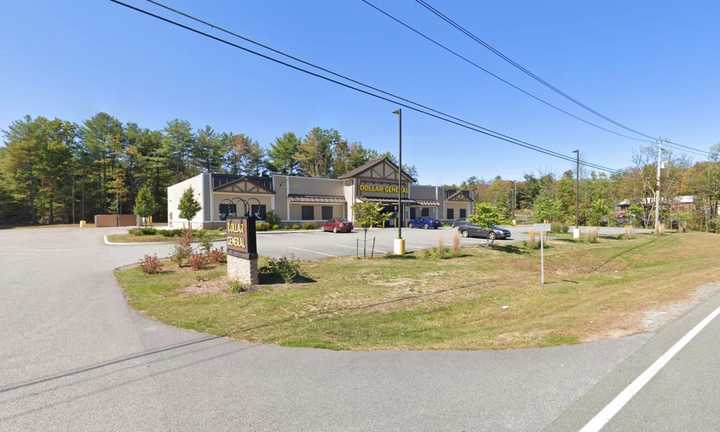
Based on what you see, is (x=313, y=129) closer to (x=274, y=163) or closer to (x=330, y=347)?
(x=274, y=163)

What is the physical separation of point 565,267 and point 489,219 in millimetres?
4544

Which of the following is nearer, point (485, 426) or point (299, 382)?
point (485, 426)

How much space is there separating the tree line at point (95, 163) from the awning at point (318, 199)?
22.6 metres

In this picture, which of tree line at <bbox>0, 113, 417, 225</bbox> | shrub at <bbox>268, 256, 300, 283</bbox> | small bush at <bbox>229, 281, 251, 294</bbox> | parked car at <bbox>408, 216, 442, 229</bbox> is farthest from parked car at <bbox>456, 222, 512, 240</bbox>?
tree line at <bbox>0, 113, 417, 225</bbox>

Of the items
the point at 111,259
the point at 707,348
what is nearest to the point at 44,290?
the point at 111,259

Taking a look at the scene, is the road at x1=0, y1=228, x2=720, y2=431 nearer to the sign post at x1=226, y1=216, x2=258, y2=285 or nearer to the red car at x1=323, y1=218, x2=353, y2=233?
the sign post at x1=226, y1=216, x2=258, y2=285

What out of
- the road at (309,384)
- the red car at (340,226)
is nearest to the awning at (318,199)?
the red car at (340,226)

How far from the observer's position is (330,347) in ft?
17.1

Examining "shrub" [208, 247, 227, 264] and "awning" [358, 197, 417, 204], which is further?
"awning" [358, 197, 417, 204]

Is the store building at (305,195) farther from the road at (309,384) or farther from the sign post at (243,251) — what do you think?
the road at (309,384)

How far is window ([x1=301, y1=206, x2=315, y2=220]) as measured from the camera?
38562mm

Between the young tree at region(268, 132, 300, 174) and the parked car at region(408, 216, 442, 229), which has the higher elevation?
the young tree at region(268, 132, 300, 174)

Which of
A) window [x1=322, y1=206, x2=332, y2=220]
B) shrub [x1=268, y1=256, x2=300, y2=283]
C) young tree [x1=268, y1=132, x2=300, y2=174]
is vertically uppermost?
young tree [x1=268, y1=132, x2=300, y2=174]

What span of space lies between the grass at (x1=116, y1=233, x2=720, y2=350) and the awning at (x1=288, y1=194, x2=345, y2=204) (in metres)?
24.2
